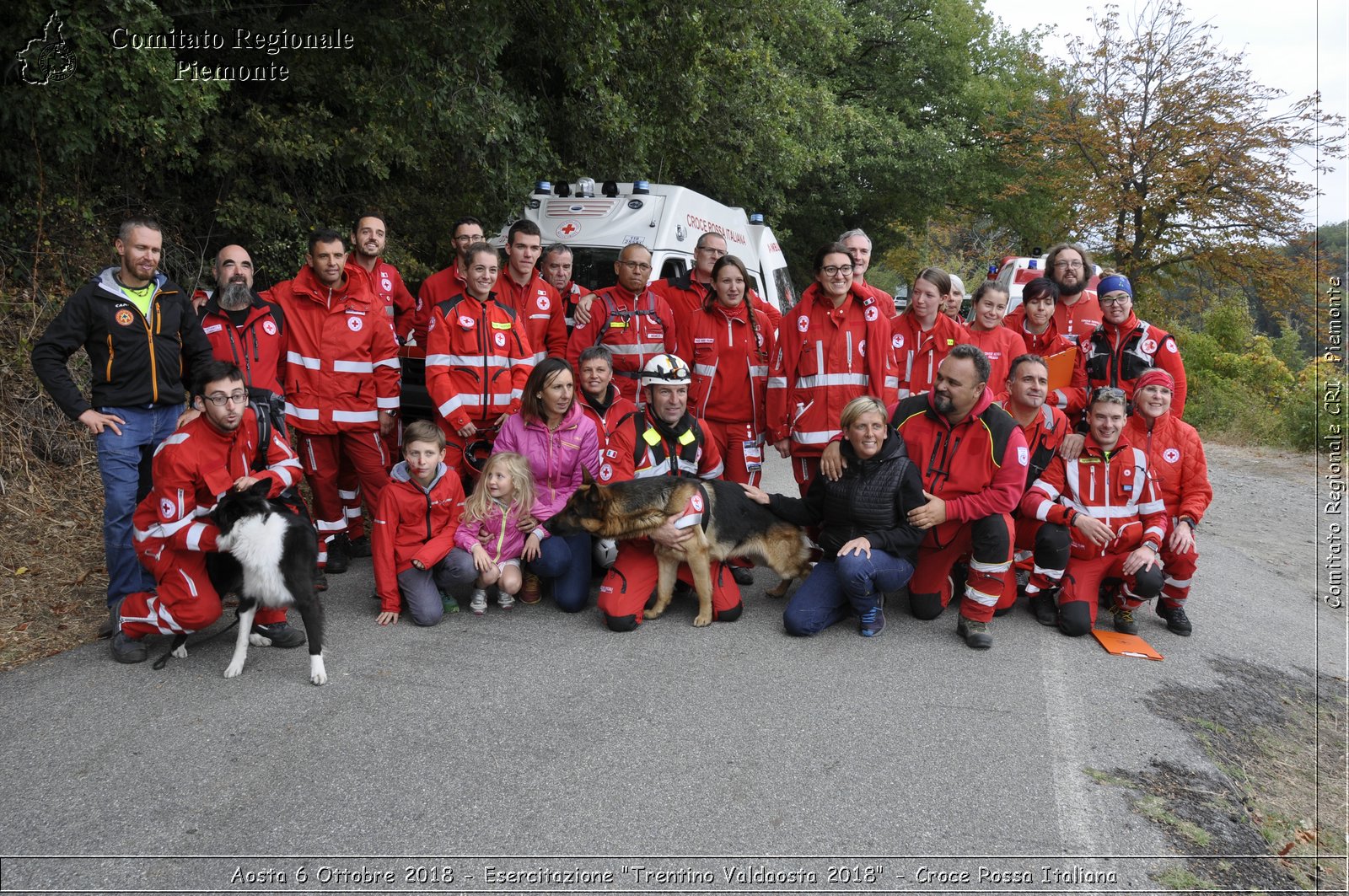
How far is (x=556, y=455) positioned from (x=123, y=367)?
2.41 m

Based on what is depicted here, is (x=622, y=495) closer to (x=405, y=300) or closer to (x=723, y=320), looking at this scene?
(x=723, y=320)

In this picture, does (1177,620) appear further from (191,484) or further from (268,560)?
(191,484)

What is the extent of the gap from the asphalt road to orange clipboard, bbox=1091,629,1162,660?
0.11m

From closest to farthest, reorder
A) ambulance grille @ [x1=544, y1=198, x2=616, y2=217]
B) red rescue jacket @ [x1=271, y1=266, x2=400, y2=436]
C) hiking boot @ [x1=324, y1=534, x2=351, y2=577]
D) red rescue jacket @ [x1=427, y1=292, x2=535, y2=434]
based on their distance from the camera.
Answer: red rescue jacket @ [x1=271, y1=266, x2=400, y2=436], red rescue jacket @ [x1=427, y1=292, x2=535, y2=434], hiking boot @ [x1=324, y1=534, x2=351, y2=577], ambulance grille @ [x1=544, y1=198, x2=616, y2=217]

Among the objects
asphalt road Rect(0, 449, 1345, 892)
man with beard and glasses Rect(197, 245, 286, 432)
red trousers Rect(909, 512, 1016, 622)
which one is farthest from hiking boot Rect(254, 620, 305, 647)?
red trousers Rect(909, 512, 1016, 622)

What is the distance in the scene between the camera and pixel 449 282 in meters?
6.65

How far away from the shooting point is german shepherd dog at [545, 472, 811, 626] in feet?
16.0

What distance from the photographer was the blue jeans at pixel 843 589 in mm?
4898

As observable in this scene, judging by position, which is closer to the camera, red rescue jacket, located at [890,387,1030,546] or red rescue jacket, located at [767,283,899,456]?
red rescue jacket, located at [890,387,1030,546]

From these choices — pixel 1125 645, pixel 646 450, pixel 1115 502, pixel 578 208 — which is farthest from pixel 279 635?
pixel 578 208

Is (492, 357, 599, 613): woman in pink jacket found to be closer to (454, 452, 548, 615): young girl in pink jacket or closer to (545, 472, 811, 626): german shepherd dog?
(454, 452, 548, 615): young girl in pink jacket

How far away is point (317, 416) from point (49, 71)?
291cm

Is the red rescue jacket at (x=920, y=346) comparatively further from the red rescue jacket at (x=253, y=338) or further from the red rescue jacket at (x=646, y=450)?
the red rescue jacket at (x=253, y=338)

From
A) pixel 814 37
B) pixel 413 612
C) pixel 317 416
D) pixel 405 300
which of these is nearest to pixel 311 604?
pixel 413 612
